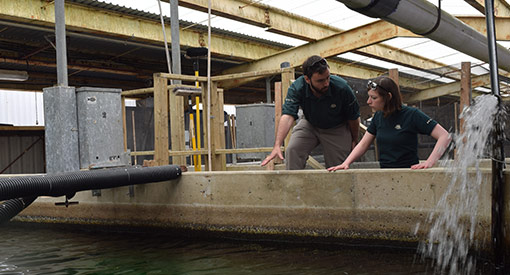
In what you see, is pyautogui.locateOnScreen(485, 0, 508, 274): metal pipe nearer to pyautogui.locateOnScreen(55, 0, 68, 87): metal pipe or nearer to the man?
the man

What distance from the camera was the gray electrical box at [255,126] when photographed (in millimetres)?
11461

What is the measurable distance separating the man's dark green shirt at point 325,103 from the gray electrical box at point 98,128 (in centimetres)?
229

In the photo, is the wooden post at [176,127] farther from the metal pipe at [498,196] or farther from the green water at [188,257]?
the metal pipe at [498,196]

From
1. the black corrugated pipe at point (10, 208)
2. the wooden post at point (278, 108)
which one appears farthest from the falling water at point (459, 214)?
the black corrugated pipe at point (10, 208)

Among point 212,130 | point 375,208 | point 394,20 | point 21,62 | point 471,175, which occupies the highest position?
point 21,62

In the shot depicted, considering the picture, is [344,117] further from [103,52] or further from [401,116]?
[103,52]

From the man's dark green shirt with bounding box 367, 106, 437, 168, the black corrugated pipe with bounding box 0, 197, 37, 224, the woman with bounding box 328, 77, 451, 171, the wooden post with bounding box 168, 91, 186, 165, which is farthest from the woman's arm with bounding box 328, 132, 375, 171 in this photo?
the black corrugated pipe with bounding box 0, 197, 37, 224

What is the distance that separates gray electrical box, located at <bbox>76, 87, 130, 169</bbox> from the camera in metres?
5.86

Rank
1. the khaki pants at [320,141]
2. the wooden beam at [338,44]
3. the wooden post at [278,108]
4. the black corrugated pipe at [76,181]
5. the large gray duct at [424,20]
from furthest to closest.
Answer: the wooden beam at [338,44] < the wooden post at [278,108] < the khaki pants at [320,141] < the black corrugated pipe at [76,181] < the large gray duct at [424,20]

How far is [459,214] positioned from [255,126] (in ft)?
25.0

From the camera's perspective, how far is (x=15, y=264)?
182 inches

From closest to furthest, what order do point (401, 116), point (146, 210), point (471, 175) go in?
1. point (471, 175)
2. point (401, 116)
3. point (146, 210)

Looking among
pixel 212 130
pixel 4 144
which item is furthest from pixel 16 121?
pixel 212 130

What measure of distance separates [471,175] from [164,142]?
3.47 metres
